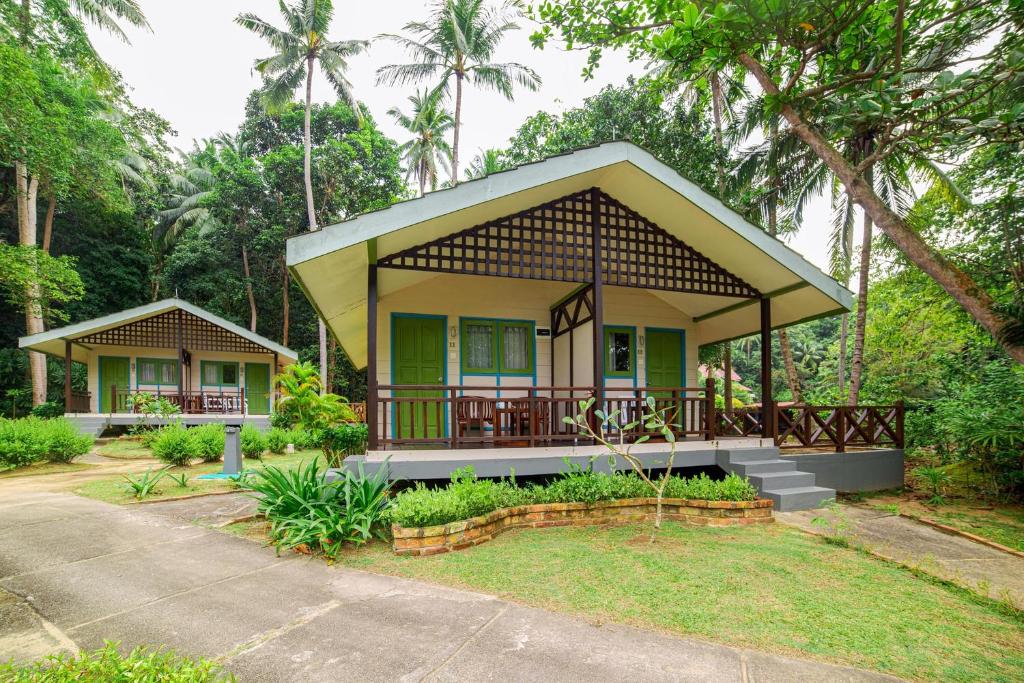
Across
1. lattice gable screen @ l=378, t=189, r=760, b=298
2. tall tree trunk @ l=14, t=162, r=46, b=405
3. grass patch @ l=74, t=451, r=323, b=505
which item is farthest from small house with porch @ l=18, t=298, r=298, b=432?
lattice gable screen @ l=378, t=189, r=760, b=298

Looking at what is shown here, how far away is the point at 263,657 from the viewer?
301 cm

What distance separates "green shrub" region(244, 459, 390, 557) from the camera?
498cm

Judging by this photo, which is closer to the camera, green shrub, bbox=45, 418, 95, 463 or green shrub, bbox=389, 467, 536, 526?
green shrub, bbox=389, 467, 536, 526

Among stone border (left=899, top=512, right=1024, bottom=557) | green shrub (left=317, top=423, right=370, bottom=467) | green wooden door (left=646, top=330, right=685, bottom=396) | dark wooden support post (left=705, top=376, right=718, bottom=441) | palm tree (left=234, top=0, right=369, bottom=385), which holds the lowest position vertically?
stone border (left=899, top=512, right=1024, bottom=557)

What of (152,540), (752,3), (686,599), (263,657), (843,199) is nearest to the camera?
(263,657)

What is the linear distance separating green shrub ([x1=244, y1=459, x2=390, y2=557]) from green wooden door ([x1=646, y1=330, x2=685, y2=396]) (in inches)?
253

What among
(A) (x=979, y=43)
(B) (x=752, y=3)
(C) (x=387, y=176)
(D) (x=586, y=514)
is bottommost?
(D) (x=586, y=514)

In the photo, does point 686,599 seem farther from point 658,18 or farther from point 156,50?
point 156,50

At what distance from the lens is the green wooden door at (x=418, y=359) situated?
8.77 meters

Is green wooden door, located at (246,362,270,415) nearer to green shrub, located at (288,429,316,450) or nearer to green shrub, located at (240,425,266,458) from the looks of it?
green shrub, located at (288,429,316,450)

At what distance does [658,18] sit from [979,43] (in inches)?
233

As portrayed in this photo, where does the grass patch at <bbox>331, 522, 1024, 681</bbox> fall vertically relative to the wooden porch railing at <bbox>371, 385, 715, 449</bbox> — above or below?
below

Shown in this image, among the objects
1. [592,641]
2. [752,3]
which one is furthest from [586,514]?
[752,3]

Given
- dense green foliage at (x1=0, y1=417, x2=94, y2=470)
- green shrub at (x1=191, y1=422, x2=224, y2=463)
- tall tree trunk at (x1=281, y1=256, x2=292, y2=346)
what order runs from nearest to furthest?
1. dense green foliage at (x1=0, y1=417, x2=94, y2=470)
2. green shrub at (x1=191, y1=422, x2=224, y2=463)
3. tall tree trunk at (x1=281, y1=256, x2=292, y2=346)
